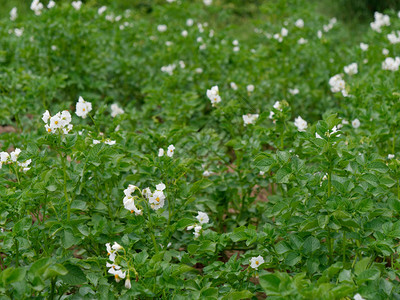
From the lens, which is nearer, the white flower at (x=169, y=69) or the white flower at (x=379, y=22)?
the white flower at (x=169, y=69)

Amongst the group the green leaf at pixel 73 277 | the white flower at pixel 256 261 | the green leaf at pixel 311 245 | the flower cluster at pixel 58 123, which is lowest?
the white flower at pixel 256 261

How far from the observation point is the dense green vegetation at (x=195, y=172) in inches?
78.3

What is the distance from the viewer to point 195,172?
3.04m

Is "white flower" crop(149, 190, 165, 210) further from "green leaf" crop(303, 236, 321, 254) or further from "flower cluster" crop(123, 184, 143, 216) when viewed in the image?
"green leaf" crop(303, 236, 321, 254)

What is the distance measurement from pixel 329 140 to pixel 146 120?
2242 millimetres

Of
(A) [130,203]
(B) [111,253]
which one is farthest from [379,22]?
(B) [111,253]

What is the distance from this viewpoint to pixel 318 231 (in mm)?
2156

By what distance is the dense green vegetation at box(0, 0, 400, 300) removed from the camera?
78.3 inches

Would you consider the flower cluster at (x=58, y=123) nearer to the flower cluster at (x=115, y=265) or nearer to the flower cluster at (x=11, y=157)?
the flower cluster at (x=11, y=157)

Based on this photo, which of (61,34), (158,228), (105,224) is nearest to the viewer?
(105,224)

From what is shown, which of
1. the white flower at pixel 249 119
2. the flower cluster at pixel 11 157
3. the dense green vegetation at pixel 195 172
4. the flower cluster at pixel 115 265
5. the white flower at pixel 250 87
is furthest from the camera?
the white flower at pixel 250 87

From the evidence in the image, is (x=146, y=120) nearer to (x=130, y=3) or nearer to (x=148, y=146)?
(x=148, y=146)

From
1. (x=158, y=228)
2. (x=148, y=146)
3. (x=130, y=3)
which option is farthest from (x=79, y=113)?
(x=130, y=3)

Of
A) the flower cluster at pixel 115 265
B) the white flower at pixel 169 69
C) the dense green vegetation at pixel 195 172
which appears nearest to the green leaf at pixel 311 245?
Answer: the dense green vegetation at pixel 195 172
